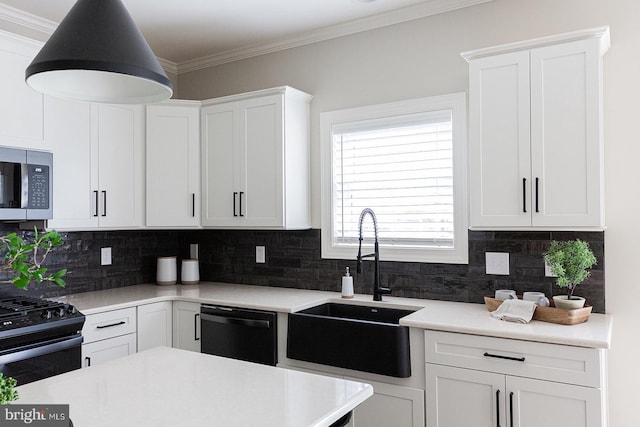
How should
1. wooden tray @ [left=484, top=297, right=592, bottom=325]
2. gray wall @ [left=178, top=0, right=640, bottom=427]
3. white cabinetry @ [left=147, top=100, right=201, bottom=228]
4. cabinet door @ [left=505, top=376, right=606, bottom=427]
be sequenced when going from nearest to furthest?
cabinet door @ [left=505, top=376, right=606, bottom=427]
wooden tray @ [left=484, top=297, right=592, bottom=325]
gray wall @ [left=178, top=0, right=640, bottom=427]
white cabinetry @ [left=147, top=100, right=201, bottom=228]

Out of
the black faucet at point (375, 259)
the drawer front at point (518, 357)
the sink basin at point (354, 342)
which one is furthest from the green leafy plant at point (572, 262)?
the black faucet at point (375, 259)

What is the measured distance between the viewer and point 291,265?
367 cm

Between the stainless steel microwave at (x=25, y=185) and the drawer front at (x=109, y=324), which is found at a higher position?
the stainless steel microwave at (x=25, y=185)

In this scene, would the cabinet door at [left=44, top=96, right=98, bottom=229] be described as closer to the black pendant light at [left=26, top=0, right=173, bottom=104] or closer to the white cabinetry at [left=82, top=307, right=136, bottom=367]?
the white cabinetry at [left=82, top=307, right=136, bottom=367]

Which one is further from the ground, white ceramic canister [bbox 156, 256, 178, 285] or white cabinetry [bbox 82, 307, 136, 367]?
white ceramic canister [bbox 156, 256, 178, 285]

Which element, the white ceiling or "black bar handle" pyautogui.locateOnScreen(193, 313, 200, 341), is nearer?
the white ceiling

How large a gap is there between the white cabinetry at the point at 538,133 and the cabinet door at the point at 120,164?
232 cm

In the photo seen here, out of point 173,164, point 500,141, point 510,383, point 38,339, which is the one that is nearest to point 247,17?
point 173,164

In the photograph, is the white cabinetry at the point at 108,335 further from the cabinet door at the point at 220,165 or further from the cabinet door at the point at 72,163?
the cabinet door at the point at 220,165

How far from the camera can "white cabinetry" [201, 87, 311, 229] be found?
3.35 metres

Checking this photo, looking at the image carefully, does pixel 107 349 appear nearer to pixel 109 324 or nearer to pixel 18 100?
pixel 109 324

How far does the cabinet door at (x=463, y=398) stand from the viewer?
224 centimetres

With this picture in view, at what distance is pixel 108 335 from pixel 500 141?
8.15 feet

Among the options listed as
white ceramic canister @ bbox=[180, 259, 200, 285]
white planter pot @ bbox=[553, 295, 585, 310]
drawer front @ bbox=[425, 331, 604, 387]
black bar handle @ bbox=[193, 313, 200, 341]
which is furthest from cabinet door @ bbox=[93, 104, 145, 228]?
white planter pot @ bbox=[553, 295, 585, 310]
